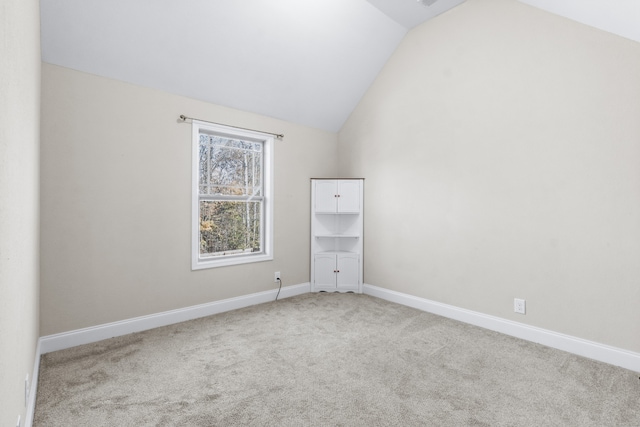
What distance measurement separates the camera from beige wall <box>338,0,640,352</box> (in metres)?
2.56

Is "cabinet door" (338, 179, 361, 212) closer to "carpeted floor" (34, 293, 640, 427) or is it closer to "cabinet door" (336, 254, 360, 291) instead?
"cabinet door" (336, 254, 360, 291)

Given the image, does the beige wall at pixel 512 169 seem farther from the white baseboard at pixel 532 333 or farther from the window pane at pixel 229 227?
the window pane at pixel 229 227

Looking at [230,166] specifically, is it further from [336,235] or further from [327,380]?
[327,380]

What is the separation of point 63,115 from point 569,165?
4241mm

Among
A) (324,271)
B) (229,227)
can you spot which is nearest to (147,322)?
(229,227)

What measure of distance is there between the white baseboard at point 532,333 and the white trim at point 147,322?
67.2 inches

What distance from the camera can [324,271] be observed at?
463 centimetres

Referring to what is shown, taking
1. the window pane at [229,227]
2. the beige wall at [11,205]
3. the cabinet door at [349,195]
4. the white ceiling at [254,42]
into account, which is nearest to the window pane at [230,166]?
the window pane at [229,227]

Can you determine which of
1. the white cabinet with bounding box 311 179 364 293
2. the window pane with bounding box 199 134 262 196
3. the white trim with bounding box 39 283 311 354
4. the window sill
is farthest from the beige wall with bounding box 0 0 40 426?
the white cabinet with bounding box 311 179 364 293

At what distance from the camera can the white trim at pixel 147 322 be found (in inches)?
106

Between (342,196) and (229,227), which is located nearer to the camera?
(229,227)

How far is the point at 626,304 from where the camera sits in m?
2.52

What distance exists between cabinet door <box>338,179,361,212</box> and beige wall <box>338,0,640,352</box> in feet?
0.75

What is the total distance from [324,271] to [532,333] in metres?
2.50
